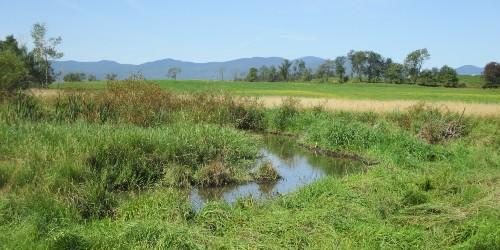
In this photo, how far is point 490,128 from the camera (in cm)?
1933

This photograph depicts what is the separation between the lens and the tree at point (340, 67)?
9541 centimetres

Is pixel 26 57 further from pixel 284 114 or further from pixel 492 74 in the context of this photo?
pixel 492 74

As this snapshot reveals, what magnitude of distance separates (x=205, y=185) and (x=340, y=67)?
8755 cm

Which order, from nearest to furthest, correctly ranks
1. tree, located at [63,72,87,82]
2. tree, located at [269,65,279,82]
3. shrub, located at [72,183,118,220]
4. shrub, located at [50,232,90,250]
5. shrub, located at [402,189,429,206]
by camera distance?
shrub, located at [50,232,90,250]
shrub, located at [72,183,118,220]
shrub, located at [402,189,429,206]
tree, located at [63,72,87,82]
tree, located at [269,65,279,82]

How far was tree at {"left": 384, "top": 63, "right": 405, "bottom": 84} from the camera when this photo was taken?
298ft

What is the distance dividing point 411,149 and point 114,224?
1128 centimetres

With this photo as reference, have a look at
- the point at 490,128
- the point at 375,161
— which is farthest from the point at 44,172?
the point at 490,128

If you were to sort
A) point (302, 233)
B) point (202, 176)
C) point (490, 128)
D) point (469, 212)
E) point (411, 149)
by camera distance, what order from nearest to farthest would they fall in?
point (302, 233)
point (469, 212)
point (202, 176)
point (411, 149)
point (490, 128)

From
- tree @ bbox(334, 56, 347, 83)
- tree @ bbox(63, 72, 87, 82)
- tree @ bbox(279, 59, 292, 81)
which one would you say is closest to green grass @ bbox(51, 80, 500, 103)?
tree @ bbox(63, 72, 87, 82)

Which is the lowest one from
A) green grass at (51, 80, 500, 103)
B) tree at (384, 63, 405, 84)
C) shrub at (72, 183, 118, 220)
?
shrub at (72, 183, 118, 220)

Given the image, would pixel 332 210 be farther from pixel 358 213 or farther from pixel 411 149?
pixel 411 149

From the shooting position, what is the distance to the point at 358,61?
104625 millimetres

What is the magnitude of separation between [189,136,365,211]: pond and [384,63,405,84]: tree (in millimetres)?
73757

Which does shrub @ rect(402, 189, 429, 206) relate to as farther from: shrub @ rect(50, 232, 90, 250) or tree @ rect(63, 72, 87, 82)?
tree @ rect(63, 72, 87, 82)
